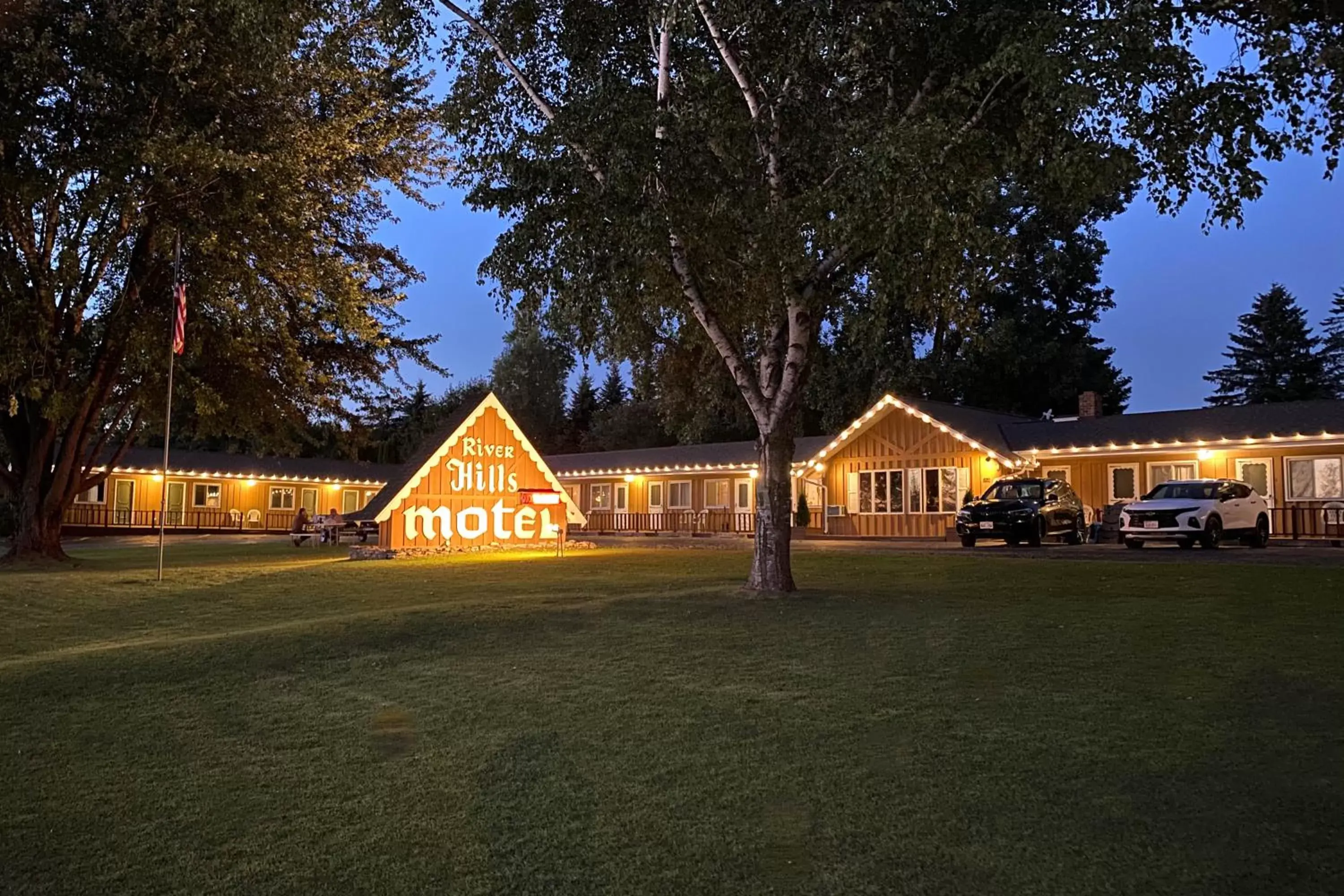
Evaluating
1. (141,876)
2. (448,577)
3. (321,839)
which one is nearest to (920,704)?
(321,839)

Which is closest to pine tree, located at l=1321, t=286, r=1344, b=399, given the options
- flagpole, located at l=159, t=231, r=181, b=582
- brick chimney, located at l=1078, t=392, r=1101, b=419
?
brick chimney, located at l=1078, t=392, r=1101, b=419

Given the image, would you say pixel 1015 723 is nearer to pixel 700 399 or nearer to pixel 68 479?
pixel 68 479

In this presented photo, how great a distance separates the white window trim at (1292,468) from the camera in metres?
26.1

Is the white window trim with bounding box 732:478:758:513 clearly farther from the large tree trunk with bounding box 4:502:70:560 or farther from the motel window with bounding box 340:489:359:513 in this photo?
the motel window with bounding box 340:489:359:513

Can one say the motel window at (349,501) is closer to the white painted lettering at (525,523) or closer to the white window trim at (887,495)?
the white window trim at (887,495)

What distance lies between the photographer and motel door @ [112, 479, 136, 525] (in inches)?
1743

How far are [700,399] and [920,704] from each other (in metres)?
29.1

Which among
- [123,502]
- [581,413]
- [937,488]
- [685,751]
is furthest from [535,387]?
[685,751]

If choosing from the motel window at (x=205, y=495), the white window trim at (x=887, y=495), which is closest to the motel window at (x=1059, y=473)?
the white window trim at (x=887, y=495)

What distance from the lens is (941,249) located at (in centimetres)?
1070

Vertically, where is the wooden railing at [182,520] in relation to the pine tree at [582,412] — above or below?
below

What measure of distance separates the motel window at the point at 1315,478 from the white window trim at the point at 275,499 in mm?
43534

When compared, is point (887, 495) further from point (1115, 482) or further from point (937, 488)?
point (1115, 482)

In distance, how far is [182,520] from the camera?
46.1 m
